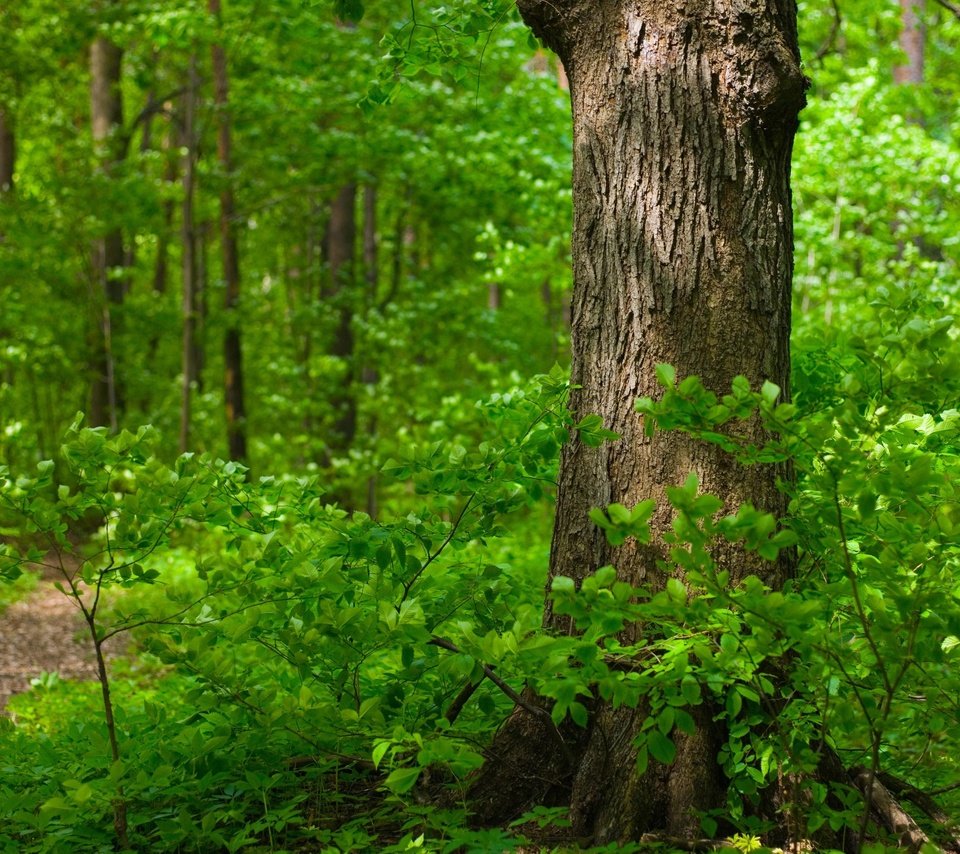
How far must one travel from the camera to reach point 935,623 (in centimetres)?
203

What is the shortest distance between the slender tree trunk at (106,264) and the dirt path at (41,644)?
437cm

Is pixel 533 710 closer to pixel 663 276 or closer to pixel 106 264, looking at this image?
pixel 663 276

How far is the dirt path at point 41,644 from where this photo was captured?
280 inches

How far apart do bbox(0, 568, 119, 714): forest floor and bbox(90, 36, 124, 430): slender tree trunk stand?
168 inches

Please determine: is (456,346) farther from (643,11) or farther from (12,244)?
(643,11)

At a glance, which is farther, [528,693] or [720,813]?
[528,693]

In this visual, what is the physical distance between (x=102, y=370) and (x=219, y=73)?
4.84 m

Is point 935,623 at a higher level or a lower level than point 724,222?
lower

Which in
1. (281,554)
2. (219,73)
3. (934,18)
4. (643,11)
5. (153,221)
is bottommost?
(281,554)

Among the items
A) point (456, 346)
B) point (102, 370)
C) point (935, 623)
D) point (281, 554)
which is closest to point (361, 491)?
point (456, 346)

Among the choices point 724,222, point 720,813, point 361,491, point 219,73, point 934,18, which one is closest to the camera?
point 720,813

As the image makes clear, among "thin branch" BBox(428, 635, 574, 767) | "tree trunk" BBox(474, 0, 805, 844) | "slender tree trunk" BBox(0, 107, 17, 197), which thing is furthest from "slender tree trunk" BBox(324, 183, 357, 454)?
"thin branch" BBox(428, 635, 574, 767)

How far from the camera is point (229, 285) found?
39.6 ft

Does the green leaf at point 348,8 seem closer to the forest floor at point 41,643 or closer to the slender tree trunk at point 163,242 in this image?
the forest floor at point 41,643
